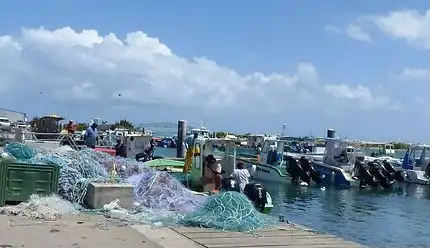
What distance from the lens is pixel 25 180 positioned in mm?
12078

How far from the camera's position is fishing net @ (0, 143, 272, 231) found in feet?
35.3

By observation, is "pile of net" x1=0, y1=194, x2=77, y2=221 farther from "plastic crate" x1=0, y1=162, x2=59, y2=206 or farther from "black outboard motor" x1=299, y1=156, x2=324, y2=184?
"black outboard motor" x1=299, y1=156, x2=324, y2=184

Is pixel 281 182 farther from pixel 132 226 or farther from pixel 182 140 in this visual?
pixel 132 226

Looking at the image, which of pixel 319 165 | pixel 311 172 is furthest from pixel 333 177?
pixel 319 165

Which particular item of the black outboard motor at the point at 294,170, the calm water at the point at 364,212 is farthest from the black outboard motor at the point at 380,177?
the black outboard motor at the point at 294,170

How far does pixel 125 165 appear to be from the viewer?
15.5 meters

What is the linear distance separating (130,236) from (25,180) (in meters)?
3.78

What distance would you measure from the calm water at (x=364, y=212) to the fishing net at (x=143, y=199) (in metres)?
4.79

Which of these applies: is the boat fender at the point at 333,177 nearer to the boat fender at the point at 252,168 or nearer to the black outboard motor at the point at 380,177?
the black outboard motor at the point at 380,177

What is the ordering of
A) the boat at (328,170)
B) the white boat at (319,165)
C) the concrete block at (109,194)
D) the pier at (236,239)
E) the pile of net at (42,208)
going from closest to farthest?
the pier at (236,239) < the pile of net at (42,208) < the concrete block at (109,194) < the boat at (328,170) < the white boat at (319,165)

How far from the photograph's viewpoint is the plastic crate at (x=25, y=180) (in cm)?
1189

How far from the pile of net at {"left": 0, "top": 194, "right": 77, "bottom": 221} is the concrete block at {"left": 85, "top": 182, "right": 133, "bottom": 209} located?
0.51 m

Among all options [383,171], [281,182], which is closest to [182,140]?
[281,182]

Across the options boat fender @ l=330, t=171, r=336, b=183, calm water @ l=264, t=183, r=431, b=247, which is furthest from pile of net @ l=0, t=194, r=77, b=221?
boat fender @ l=330, t=171, r=336, b=183
